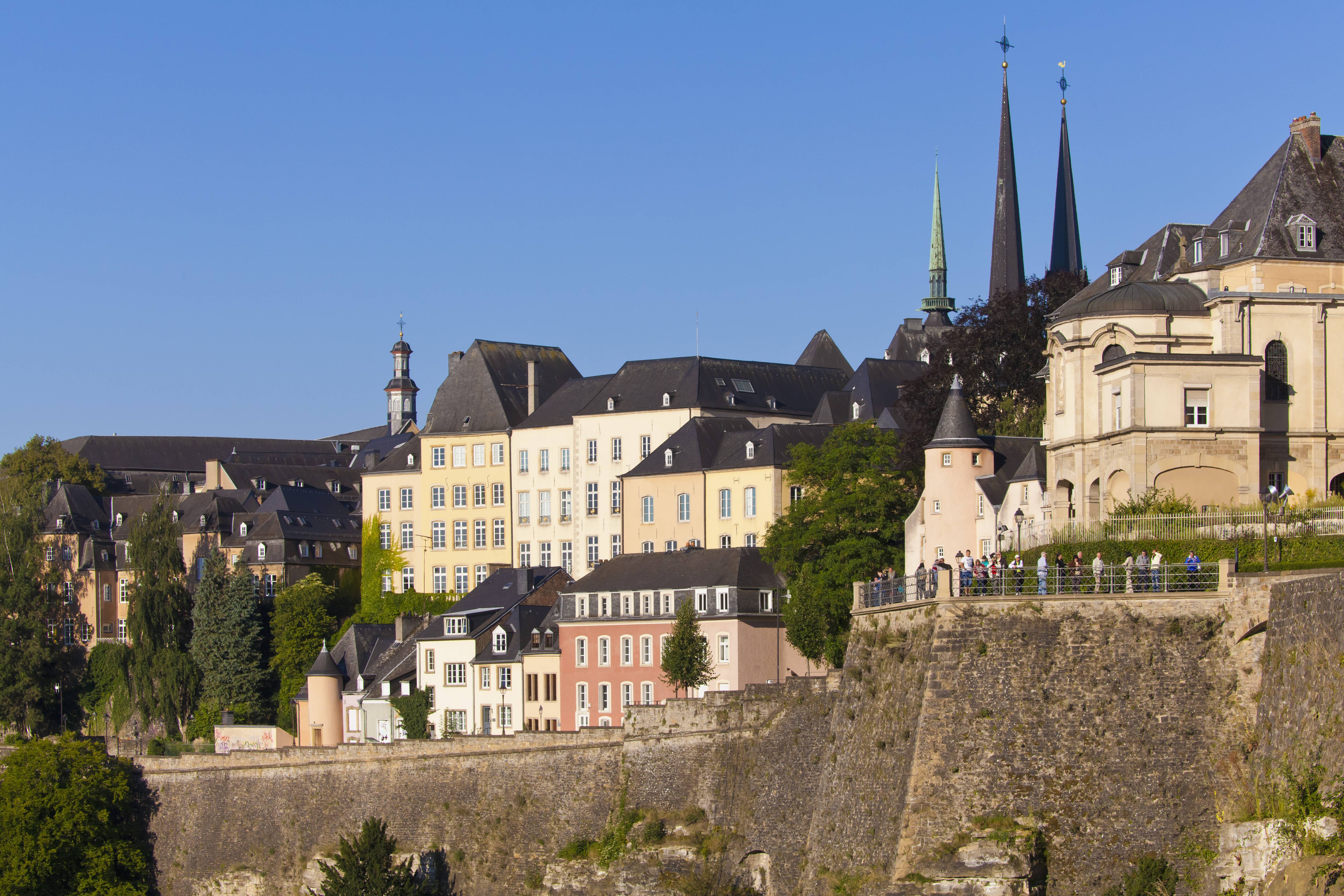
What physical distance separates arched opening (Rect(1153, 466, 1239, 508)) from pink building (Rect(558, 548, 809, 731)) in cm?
1726

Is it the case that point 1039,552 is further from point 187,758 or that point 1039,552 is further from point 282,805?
point 187,758

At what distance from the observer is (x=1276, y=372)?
1967 inches

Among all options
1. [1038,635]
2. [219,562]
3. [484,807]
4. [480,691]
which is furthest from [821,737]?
[219,562]

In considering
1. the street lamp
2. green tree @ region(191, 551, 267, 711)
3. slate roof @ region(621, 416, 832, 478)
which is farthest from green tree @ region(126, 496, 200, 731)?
the street lamp

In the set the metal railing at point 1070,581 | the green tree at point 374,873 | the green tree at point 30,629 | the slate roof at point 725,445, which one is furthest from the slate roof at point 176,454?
the metal railing at point 1070,581

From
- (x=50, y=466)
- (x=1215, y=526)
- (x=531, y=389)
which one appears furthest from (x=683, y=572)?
(x=50, y=466)

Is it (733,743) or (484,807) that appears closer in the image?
(733,743)

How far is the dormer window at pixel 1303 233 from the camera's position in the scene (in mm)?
50969

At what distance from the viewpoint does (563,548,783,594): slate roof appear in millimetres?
65125

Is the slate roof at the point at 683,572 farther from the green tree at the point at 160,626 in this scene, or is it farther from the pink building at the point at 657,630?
the green tree at the point at 160,626

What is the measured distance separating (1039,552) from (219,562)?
49749 mm

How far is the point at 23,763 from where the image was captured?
211ft

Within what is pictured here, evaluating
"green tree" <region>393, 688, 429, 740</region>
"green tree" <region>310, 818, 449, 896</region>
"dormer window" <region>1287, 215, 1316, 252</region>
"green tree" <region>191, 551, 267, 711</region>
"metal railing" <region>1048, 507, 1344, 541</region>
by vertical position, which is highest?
"dormer window" <region>1287, 215, 1316, 252</region>

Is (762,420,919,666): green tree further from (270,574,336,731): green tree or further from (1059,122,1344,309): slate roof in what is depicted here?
(270,574,336,731): green tree
